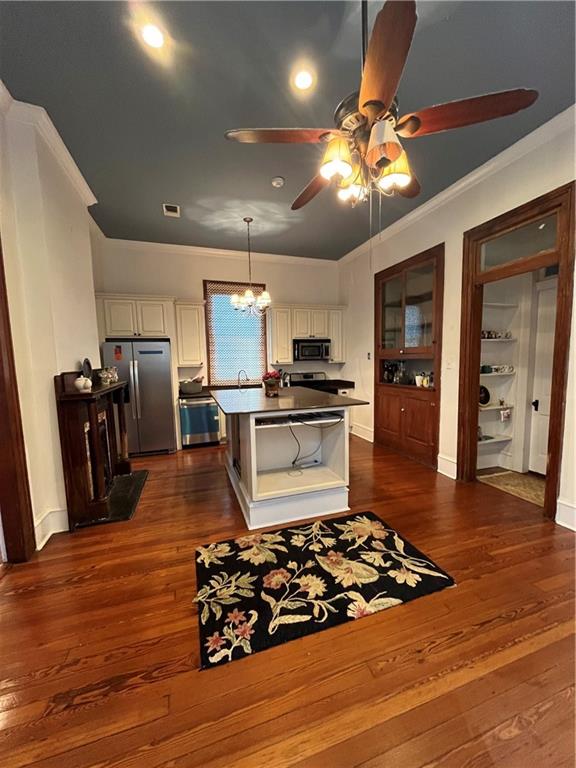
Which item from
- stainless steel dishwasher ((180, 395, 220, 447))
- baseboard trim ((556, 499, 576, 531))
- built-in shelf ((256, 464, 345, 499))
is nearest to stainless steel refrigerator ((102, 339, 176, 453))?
stainless steel dishwasher ((180, 395, 220, 447))

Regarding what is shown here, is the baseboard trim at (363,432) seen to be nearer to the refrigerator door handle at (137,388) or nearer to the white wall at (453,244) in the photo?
the white wall at (453,244)

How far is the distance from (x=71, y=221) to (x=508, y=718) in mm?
4399

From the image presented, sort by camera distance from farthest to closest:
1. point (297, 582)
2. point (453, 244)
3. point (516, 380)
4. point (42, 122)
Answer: point (516, 380) → point (453, 244) → point (42, 122) → point (297, 582)

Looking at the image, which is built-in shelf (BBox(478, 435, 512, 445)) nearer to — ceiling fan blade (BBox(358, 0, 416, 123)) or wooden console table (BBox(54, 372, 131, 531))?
ceiling fan blade (BBox(358, 0, 416, 123))

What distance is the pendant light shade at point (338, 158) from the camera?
1.46 m

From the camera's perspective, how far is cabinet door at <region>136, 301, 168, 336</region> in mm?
4327

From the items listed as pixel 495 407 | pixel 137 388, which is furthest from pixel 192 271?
pixel 495 407

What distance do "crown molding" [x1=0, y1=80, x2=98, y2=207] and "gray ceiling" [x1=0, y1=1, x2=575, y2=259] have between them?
6 cm

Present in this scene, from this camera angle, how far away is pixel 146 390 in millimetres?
4242

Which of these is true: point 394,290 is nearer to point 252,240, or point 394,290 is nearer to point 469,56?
point 252,240

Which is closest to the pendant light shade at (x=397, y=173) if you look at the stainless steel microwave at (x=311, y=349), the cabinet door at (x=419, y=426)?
the cabinet door at (x=419, y=426)

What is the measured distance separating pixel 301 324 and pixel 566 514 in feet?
13.4

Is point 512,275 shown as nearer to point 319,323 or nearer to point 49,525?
point 319,323

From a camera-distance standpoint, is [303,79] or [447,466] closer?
[303,79]
